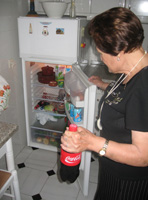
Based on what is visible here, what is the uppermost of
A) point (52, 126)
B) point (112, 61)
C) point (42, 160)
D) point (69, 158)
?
point (112, 61)

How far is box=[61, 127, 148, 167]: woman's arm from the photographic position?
2.64ft

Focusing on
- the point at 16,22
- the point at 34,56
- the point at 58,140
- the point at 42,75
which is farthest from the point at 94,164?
the point at 16,22

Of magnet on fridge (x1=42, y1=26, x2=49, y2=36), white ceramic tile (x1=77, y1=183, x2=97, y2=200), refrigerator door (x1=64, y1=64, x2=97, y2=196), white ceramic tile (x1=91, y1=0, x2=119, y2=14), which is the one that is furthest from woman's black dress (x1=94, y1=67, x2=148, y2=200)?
white ceramic tile (x1=91, y1=0, x2=119, y2=14)

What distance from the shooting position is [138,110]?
81cm

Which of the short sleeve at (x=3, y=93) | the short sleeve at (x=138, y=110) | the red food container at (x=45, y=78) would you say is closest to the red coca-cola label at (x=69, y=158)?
the short sleeve at (x=138, y=110)

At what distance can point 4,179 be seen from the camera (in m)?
1.29

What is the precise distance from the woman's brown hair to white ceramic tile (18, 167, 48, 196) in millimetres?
1694

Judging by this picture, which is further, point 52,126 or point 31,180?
point 52,126

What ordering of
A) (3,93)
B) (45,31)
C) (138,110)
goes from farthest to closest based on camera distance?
(45,31), (3,93), (138,110)

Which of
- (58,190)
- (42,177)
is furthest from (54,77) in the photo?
(58,190)

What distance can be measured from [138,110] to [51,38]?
4.59 ft

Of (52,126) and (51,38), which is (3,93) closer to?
(51,38)

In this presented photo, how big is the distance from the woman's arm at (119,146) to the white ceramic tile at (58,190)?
4.33 feet

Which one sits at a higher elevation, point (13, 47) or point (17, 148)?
point (13, 47)
